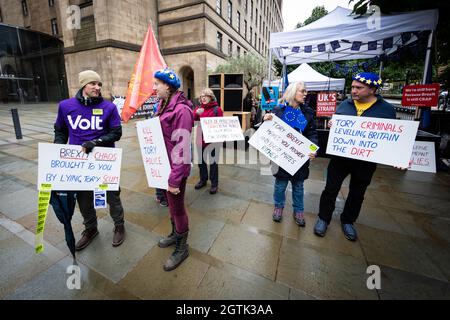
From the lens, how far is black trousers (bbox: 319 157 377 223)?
260cm

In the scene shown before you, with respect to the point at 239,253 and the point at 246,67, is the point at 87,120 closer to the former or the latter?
the point at 239,253

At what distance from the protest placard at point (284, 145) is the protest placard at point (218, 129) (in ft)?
3.63

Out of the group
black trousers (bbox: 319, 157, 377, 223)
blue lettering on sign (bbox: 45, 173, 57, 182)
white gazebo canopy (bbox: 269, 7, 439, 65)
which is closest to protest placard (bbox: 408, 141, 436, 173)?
white gazebo canopy (bbox: 269, 7, 439, 65)

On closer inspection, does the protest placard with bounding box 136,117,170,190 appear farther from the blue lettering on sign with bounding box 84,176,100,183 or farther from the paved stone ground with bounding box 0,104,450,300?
the paved stone ground with bounding box 0,104,450,300

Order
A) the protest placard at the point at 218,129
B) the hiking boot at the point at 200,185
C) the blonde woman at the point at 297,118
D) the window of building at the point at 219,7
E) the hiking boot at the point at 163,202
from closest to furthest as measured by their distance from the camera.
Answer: the blonde woman at the point at 297,118
the hiking boot at the point at 163,202
the protest placard at the point at 218,129
the hiking boot at the point at 200,185
the window of building at the point at 219,7

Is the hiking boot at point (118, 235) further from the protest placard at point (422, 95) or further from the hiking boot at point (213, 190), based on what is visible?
the protest placard at point (422, 95)

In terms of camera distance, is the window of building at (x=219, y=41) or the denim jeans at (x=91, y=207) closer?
the denim jeans at (x=91, y=207)

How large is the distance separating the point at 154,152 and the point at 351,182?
242cm

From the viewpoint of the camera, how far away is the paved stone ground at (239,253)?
6.61 feet

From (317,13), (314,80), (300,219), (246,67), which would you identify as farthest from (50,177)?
(317,13)

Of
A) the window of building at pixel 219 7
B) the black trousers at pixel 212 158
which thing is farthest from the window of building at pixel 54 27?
the black trousers at pixel 212 158

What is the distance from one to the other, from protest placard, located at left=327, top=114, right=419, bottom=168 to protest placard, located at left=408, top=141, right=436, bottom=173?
348cm

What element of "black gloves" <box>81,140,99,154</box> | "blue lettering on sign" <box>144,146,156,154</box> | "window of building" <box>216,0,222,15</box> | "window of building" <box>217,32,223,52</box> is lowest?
"blue lettering on sign" <box>144,146,156,154</box>

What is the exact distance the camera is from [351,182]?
9.04 ft
